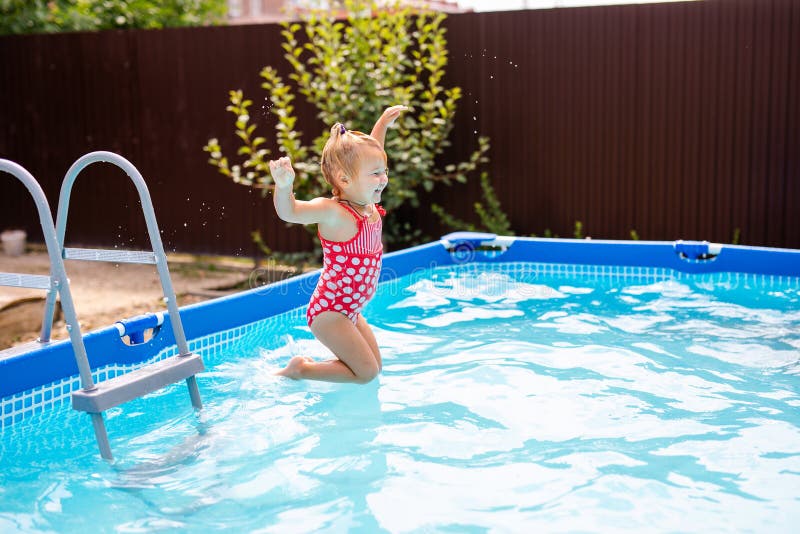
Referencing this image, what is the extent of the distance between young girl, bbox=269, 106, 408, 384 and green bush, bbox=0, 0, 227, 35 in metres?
8.89

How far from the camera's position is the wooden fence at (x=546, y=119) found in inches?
265

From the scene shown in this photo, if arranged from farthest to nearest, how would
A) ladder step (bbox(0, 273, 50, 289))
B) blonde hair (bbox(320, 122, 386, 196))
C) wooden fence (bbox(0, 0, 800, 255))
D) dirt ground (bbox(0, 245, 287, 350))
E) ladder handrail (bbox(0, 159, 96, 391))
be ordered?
wooden fence (bbox(0, 0, 800, 255)), dirt ground (bbox(0, 245, 287, 350)), blonde hair (bbox(320, 122, 386, 196)), ladder step (bbox(0, 273, 50, 289)), ladder handrail (bbox(0, 159, 96, 391))

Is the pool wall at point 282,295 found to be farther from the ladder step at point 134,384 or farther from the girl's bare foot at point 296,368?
the girl's bare foot at point 296,368

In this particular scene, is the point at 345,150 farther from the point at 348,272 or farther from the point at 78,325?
the point at 78,325

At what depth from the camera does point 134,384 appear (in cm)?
298

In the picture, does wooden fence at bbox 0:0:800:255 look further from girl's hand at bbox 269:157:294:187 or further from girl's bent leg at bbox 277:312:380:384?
girl's hand at bbox 269:157:294:187

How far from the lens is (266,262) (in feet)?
27.4

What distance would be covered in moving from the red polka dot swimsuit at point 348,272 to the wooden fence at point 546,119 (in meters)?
4.12

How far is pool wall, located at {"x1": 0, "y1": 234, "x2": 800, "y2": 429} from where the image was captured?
133 inches

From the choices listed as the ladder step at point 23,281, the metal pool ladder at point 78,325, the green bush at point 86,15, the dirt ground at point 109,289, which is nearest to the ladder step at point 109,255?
the metal pool ladder at point 78,325

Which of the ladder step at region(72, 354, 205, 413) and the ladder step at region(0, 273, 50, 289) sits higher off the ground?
the ladder step at region(0, 273, 50, 289)

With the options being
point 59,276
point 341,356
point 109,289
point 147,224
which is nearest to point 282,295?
point 341,356

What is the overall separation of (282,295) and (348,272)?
54.6 inches

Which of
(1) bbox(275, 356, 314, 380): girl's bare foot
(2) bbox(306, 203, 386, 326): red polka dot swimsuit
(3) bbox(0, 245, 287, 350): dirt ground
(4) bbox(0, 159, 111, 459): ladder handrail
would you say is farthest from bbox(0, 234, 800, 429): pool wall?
(3) bbox(0, 245, 287, 350): dirt ground
